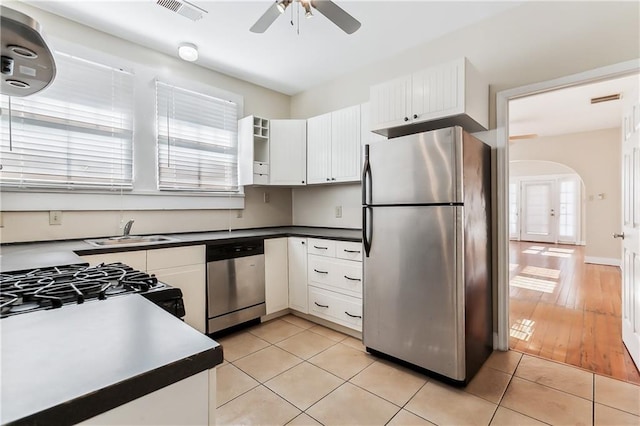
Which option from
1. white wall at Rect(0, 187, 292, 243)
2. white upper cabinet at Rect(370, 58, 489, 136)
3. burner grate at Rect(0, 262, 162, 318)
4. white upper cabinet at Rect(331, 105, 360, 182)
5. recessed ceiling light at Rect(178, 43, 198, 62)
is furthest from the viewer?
white upper cabinet at Rect(331, 105, 360, 182)

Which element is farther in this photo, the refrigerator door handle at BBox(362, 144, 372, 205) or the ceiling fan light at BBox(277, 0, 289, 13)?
the refrigerator door handle at BBox(362, 144, 372, 205)

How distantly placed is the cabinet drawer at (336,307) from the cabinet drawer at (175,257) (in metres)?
1.12

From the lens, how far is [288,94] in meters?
4.14

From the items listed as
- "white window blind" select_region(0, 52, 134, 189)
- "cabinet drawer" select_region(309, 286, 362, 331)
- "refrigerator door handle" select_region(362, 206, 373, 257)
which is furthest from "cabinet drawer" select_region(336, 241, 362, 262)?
"white window blind" select_region(0, 52, 134, 189)

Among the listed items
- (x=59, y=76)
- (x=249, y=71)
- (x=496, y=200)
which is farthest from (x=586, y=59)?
(x=59, y=76)

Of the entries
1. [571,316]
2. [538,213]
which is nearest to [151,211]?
[571,316]

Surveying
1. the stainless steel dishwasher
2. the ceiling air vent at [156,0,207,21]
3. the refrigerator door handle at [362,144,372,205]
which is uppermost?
the ceiling air vent at [156,0,207,21]

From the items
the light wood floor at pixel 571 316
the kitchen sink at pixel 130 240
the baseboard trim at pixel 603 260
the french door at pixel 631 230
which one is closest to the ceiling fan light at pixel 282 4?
the kitchen sink at pixel 130 240

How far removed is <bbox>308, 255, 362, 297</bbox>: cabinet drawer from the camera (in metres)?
2.71

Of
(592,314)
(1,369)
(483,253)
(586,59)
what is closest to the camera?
(1,369)

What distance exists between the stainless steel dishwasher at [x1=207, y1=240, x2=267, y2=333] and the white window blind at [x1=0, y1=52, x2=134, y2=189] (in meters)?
1.09

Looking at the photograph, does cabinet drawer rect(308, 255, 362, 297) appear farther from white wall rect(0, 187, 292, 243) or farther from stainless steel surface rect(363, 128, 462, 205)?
white wall rect(0, 187, 292, 243)

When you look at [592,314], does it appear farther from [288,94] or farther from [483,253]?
[288,94]

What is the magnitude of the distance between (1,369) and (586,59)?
10.5ft
